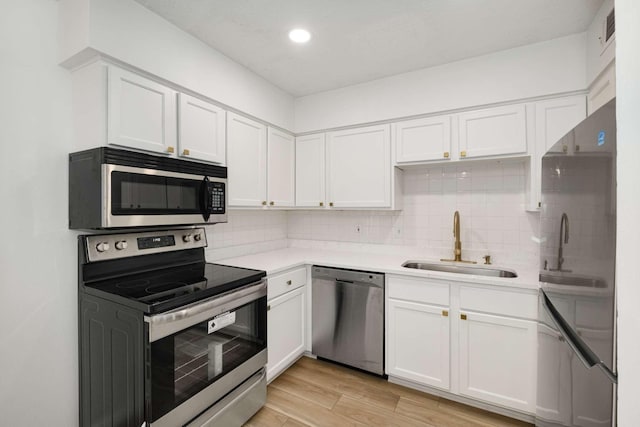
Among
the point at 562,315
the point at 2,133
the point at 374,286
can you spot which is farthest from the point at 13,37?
the point at 562,315

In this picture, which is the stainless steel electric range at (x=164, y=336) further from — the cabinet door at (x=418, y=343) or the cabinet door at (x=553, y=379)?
the cabinet door at (x=553, y=379)

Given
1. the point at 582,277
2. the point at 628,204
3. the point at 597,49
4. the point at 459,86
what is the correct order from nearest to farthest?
the point at 628,204
the point at 582,277
the point at 597,49
the point at 459,86

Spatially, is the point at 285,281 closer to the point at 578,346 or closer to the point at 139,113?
the point at 139,113

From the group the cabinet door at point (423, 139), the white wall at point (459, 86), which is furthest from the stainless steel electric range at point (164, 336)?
the white wall at point (459, 86)

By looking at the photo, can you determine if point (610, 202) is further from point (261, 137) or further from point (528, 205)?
point (261, 137)

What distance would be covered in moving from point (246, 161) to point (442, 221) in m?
1.78

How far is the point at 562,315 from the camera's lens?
120 cm

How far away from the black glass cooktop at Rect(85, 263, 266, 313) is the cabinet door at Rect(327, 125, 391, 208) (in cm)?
122

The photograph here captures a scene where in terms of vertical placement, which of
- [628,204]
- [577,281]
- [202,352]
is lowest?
[202,352]

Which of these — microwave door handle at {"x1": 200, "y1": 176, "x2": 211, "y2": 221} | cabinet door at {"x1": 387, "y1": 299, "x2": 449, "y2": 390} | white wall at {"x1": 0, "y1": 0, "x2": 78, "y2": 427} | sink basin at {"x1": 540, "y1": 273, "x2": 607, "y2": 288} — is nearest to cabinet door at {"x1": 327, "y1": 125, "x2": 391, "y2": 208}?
cabinet door at {"x1": 387, "y1": 299, "x2": 449, "y2": 390}

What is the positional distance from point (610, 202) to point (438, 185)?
74.4 inches

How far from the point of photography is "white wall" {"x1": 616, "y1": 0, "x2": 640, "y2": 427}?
31 cm

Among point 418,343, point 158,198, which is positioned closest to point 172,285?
point 158,198

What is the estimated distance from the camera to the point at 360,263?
243 centimetres
